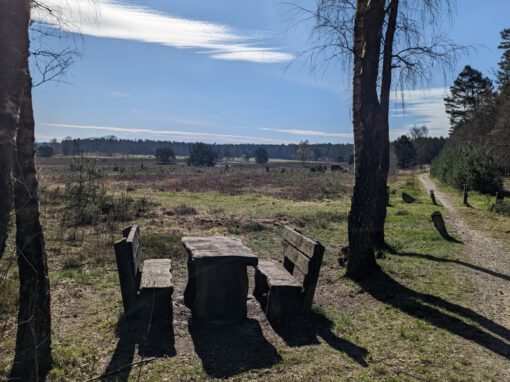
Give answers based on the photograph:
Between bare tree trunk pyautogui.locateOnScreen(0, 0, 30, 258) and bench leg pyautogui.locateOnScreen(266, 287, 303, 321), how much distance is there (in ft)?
11.8

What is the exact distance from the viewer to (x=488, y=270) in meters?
9.00

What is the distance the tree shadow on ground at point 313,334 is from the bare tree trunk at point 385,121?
15.7 ft

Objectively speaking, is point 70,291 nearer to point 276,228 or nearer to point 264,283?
point 264,283

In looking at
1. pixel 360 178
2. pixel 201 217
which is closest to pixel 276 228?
pixel 201 217

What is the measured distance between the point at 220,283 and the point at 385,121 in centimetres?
714

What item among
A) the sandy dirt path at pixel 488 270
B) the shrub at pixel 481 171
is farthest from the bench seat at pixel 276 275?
the shrub at pixel 481 171

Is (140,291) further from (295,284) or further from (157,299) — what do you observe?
(295,284)

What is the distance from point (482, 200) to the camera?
912 inches

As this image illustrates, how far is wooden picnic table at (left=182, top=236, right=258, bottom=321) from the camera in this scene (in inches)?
220

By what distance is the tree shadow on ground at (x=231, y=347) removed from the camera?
453cm

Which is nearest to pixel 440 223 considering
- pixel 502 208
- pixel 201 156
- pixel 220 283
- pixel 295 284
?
pixel 502 208

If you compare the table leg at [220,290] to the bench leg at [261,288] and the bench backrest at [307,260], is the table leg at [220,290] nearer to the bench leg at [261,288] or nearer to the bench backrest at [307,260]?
the bench leg at [261,288]

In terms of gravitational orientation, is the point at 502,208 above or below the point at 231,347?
above

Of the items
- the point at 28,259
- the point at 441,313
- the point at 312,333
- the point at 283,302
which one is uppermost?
the point at 28,259
